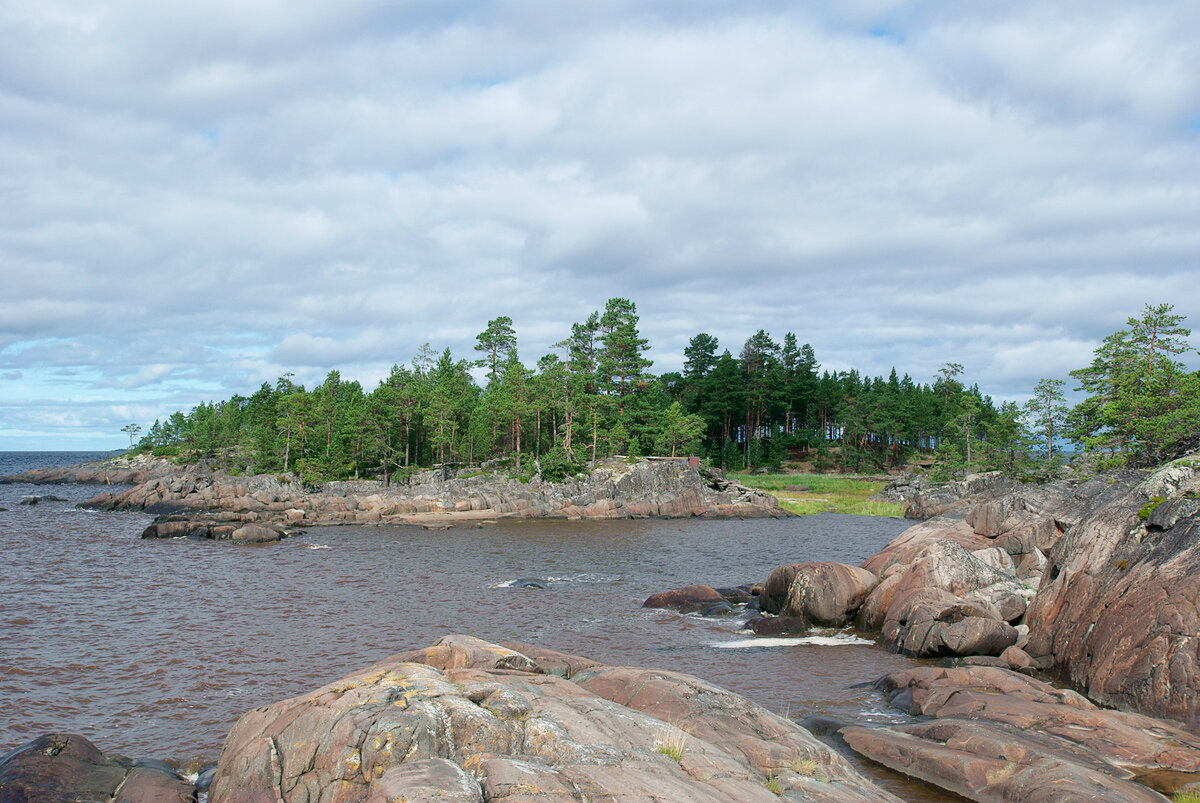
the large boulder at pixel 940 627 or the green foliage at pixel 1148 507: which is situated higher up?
the green foliage at pixel 1148 507

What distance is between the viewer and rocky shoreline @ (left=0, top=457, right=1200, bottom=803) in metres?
8.06

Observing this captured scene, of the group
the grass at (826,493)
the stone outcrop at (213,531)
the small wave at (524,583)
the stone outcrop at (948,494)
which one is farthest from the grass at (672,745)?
the grass at (826,493)

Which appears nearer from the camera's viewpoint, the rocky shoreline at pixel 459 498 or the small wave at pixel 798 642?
the small wave at pixel 798 642

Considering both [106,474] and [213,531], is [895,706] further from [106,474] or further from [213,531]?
[106,474]

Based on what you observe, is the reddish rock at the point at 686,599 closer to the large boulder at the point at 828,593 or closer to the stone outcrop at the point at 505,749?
the large boulder at the point at 828,593

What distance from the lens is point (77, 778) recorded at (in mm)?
10578

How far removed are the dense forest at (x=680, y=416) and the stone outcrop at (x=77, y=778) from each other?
37607 mm

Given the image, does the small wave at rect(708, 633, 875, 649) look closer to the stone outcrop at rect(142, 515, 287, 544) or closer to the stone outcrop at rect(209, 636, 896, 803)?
the stone outcrop at rect(209, 636, 896, 803)

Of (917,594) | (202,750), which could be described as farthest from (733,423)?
(202,750)

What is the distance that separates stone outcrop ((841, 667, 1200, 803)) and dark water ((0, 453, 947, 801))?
2.62 feet

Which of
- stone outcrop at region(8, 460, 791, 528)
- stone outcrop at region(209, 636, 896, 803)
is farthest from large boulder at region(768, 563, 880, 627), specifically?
stone outcrop at region(8, 460, 791, 528)

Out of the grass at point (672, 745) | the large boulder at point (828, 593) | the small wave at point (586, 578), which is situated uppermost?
the grass at point (672, 745)

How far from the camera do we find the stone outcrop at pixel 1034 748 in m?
10.3

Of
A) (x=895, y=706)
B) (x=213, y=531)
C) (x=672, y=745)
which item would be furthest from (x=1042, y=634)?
(x=213, y=531)
